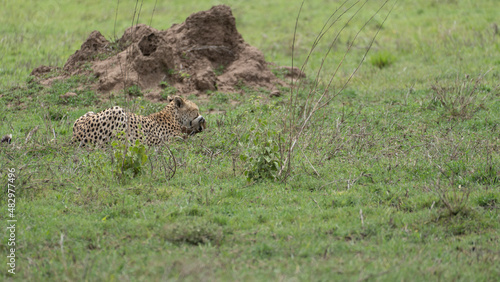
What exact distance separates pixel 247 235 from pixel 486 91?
24.2 feet

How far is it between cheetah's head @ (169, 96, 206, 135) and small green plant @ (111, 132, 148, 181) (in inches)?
96.5

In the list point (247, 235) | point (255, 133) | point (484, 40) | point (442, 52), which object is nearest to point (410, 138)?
point (255, 133)

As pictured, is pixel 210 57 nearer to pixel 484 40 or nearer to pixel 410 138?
pixel 410 138

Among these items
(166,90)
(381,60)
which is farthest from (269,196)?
(381,60)

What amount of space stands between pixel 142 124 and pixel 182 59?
146 inches

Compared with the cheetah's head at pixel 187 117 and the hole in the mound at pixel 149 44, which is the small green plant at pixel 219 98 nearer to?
the hole in the mound at pixel 149 44

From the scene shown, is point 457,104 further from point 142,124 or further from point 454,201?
point 142,124

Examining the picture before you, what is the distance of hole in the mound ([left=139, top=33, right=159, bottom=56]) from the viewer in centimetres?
1112

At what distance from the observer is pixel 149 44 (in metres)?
11.2

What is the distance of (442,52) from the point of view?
14070 millimetres

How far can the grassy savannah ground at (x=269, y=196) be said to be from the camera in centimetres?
467

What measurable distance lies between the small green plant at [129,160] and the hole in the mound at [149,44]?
191 inches

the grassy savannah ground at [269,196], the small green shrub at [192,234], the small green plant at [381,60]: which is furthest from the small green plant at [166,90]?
the small green shrub at [192,234]

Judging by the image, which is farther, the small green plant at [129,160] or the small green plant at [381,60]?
the small green plant at [381,60]
